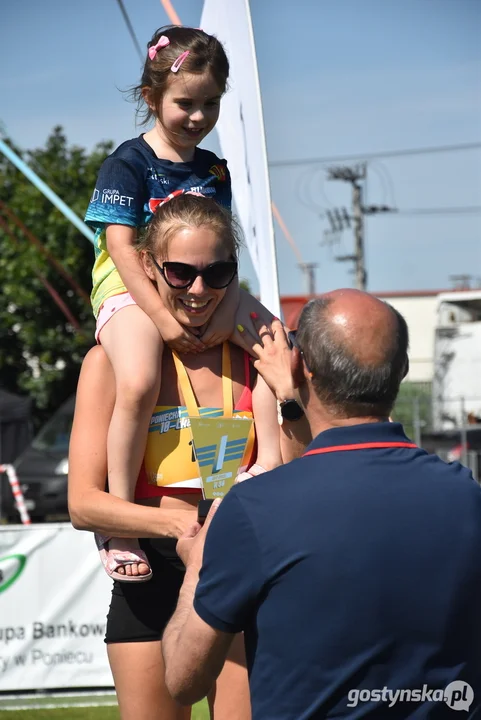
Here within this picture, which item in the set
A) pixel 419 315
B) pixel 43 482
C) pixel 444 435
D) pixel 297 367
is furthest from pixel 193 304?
pixel 419 315

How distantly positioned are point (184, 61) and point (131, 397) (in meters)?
0.96

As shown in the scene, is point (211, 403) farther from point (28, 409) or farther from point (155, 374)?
point (28, 409)

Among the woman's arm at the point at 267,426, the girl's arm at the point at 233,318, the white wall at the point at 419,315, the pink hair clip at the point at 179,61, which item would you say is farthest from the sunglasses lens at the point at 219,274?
the white wall at the point at 419,315

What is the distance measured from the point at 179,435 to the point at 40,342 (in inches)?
830

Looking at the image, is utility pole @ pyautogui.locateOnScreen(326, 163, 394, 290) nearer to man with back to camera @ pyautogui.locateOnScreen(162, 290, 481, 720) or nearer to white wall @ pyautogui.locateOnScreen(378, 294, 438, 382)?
white wall @ pyautogui.locateOnScreen(378, 294, 438, 382)

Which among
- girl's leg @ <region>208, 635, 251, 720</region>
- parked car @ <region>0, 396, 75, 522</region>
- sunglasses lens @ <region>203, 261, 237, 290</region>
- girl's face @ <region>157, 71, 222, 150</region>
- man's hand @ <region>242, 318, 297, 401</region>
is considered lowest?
parked car @ <region>0, 396, 75, 522</region>

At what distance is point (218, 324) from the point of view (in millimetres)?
2781

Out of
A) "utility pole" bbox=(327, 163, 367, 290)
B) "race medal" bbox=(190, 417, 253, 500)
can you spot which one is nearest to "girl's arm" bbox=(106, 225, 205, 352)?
"race medal" bbox=(190, 417, 253, 500)

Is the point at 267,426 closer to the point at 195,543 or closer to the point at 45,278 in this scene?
the point at 195,543

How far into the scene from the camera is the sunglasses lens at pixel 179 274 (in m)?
2.65

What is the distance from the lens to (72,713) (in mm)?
6430

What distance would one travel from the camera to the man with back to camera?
189 cm

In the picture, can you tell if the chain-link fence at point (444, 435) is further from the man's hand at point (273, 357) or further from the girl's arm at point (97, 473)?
the girl's arm at point (97, 473)

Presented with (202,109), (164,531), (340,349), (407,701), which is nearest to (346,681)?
(407,701)
